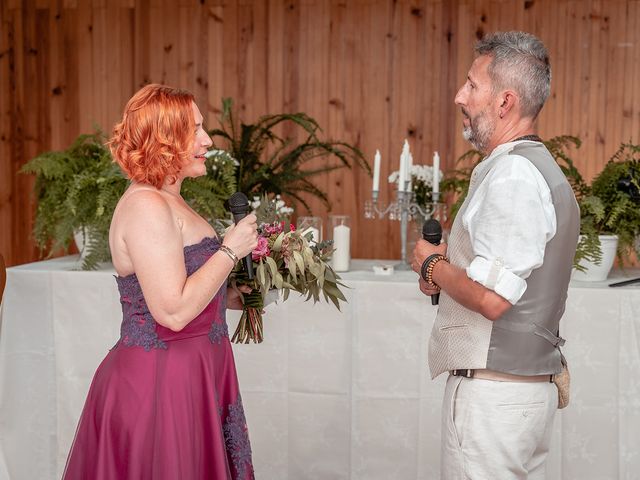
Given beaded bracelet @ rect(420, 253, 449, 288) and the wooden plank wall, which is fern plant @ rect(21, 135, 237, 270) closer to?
beaded bracelet @ rect(420, 253, 449, 288)

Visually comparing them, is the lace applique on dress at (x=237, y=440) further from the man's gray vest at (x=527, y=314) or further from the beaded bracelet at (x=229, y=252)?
the man's gray vest at (x=527, y=314)

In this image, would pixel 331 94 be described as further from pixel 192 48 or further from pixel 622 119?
pixel 622 119

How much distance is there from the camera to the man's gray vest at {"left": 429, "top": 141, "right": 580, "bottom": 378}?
1.60 m

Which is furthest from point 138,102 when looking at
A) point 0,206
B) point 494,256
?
point 0,206

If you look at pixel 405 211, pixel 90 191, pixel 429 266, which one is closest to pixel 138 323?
pixel 429 266

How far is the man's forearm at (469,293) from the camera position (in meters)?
1.54

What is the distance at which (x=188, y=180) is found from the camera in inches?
115

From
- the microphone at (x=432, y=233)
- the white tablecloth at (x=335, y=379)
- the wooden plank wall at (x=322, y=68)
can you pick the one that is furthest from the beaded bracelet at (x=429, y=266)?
the wooden plank wall at (x=322, y=68)

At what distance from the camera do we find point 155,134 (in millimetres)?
1739

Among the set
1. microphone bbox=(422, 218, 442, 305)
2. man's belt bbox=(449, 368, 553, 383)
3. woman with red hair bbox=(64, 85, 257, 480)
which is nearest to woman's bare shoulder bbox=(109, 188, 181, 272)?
woman with red hair bbox=(64, 85, 257, 480)

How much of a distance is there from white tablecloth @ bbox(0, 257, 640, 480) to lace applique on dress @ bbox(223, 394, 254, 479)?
92 cm

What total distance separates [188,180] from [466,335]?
5.04ft

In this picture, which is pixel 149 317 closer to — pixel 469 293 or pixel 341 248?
pixel 469 293

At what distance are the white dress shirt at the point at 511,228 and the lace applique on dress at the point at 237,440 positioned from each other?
75 centimetres
